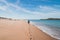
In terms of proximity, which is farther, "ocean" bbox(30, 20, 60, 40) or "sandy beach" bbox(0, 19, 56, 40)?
"ocean" bbox(30, 20, 60, 40)

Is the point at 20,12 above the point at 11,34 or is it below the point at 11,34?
above

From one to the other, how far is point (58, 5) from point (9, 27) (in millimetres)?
761

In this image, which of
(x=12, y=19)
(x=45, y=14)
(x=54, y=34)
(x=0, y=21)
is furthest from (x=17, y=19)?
(x=54, y=34)

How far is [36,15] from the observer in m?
2.28

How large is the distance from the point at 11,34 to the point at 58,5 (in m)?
0.78

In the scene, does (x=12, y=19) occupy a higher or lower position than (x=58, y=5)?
lower

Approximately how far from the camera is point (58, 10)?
88.5 inches

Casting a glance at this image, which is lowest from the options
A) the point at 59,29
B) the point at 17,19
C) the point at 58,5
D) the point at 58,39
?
the point at 58,39

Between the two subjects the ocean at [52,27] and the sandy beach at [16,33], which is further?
the ocean at [52,27]

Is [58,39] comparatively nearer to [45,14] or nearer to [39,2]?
[45,14]

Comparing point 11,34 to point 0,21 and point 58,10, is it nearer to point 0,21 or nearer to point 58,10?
point 0,21

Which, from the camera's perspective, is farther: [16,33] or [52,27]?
[52,27]

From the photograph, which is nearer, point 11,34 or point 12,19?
point 11,34

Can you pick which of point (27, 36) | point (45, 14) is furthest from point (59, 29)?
point (27, 36)
